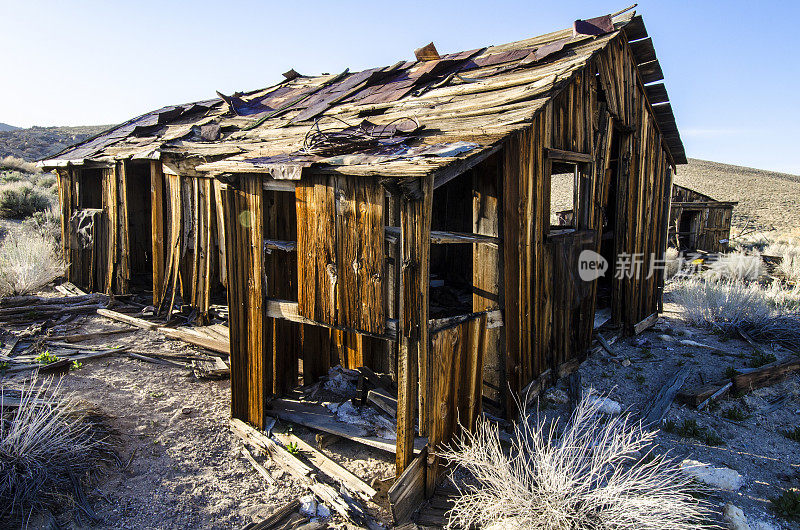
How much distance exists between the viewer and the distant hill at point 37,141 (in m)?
34.6

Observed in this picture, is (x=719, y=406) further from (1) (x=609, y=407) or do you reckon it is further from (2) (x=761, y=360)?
(2) (x=761, y=360)

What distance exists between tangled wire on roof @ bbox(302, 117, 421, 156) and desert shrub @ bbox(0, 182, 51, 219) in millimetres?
A: 17311

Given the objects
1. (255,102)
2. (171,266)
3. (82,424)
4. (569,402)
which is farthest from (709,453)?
(255,102)

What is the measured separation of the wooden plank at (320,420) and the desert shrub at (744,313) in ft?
26.5

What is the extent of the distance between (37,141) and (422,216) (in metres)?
47.7

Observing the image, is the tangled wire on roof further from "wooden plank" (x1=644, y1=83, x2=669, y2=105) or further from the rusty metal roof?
"wooden plank" (x1=644, y1=83, x2=669, y2=105)

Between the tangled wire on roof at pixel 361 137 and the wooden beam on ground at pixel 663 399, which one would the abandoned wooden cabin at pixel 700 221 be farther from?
the tangled wire on roof at pixel 361 137

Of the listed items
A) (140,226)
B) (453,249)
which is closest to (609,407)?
(453,249)

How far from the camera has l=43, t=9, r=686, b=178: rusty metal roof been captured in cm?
422

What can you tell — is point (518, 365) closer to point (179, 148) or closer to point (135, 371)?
point (135, 371)

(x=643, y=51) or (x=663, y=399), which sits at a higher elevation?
(x=643, y=51)

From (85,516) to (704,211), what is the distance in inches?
890

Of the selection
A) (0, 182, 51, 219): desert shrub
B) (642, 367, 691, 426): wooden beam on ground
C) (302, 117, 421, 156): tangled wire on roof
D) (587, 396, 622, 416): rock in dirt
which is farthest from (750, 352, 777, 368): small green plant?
(0, 182, 51, 219): desert shrub

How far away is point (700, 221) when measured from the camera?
19656 mm
